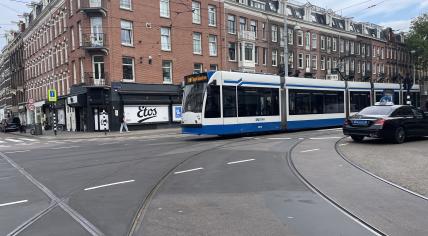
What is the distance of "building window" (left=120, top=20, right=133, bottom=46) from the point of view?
3494 cm

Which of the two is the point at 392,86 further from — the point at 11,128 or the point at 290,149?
the point at 11,128

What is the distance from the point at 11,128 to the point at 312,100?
125 feet

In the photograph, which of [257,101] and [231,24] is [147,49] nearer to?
[231,24]

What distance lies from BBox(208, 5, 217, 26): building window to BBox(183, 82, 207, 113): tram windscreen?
24.5 metres

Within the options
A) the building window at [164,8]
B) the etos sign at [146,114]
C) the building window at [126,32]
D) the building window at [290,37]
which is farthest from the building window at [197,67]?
the building window at [290,37]

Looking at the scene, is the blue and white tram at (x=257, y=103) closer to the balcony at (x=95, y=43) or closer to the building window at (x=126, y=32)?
the balcony at (x=95, y=43)

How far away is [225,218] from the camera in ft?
18.1

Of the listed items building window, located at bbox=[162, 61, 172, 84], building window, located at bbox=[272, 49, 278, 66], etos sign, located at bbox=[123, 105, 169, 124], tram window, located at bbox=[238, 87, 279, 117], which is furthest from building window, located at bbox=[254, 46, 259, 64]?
tram window, located at bbox=[238, 87, 279, 117]

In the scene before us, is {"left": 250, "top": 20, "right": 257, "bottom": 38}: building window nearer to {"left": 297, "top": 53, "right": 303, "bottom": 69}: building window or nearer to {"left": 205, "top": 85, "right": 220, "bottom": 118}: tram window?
{"left": 297, "top": 53, "right": 303, "bottom": 69}: building window

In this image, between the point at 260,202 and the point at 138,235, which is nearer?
the point at 138,235

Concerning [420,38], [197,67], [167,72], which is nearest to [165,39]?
[167,72]

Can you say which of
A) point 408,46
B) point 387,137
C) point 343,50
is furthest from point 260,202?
point 408,46

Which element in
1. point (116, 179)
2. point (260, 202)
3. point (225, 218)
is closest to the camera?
point (225, 218)

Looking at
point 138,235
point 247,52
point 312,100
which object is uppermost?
point 247,52
